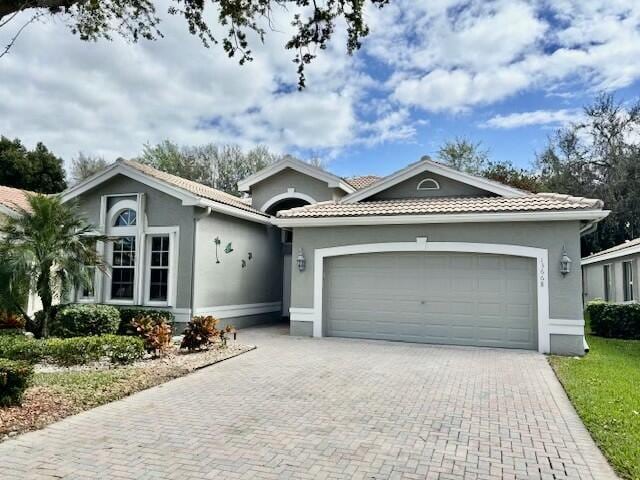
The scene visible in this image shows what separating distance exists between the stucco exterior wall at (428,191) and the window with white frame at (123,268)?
7902 mm

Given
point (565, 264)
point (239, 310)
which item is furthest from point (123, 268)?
point (565, 264)

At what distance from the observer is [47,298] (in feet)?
36.9

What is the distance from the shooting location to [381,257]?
1338 cm

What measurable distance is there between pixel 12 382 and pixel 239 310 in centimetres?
959

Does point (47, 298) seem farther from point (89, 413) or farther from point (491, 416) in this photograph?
point (491, 416)

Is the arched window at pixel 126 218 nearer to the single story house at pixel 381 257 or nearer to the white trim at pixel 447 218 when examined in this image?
the single story house at pixel 381 257

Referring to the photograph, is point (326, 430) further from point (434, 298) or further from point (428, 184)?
point (428, 184)

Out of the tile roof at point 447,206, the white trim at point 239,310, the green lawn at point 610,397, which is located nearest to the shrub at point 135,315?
the white trim at point 239,310

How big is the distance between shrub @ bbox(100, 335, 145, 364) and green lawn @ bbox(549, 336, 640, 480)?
8156 millimetres

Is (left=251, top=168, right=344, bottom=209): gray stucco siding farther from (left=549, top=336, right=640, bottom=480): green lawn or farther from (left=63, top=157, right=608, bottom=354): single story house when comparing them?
(left=549, top=336, right=640, bottom=480): green lawn

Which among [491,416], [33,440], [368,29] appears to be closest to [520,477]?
[491,416]

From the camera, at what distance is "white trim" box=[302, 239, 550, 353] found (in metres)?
11.5

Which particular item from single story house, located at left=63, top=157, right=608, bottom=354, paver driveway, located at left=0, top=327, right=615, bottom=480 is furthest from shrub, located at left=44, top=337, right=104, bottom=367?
single story house, located at left=63, top=157, right=608, bottom=354

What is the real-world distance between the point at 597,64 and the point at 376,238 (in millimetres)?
10643
